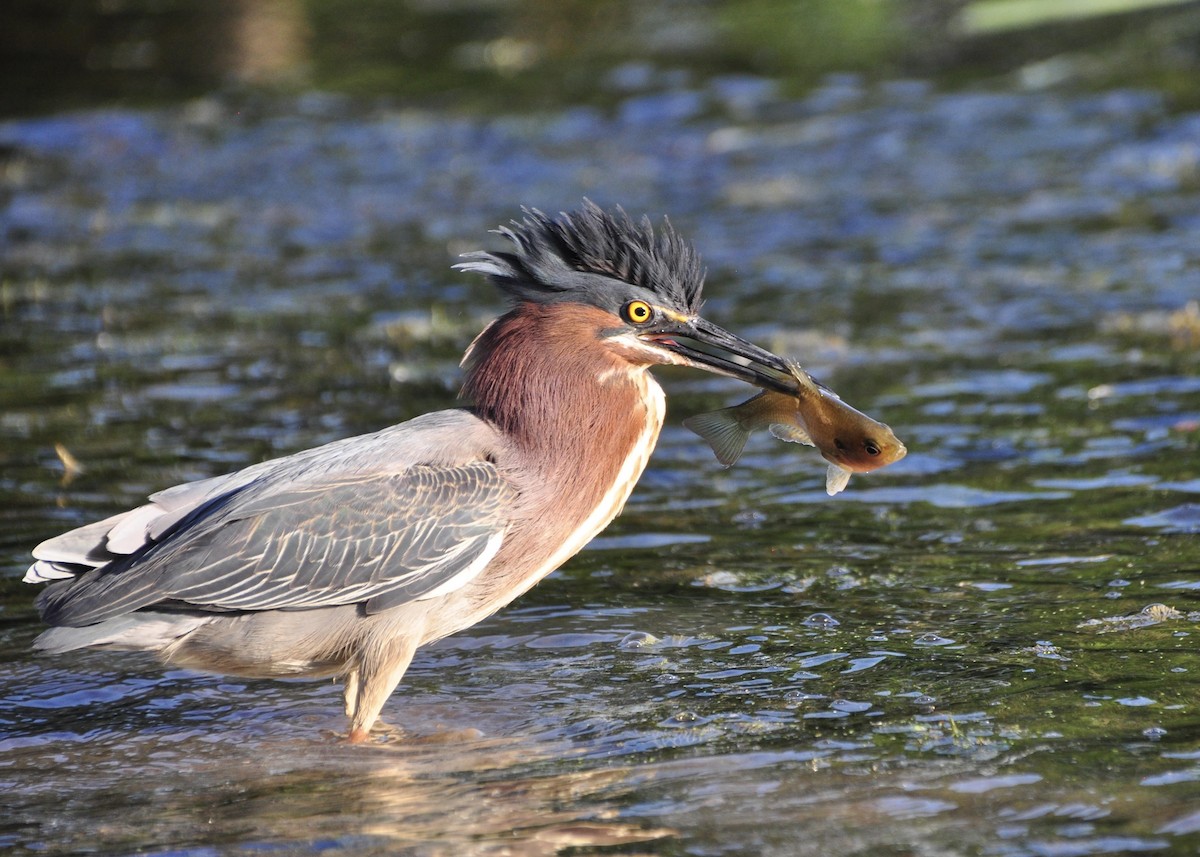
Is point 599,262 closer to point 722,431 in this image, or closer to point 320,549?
point 722,431

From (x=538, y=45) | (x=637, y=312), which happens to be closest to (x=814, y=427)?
(x=637, y=312)

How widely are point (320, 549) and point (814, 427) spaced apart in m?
2.07

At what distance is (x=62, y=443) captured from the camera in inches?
404

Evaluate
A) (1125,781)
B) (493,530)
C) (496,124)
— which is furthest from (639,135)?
(1125,781)

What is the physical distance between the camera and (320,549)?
674 centimetres

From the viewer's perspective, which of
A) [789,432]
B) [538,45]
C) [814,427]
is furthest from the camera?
[538,45]

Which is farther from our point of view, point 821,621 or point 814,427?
point 821,621

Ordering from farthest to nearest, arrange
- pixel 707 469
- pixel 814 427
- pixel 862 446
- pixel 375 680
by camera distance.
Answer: pixel 707 469 < pixel 814 427 < pixel 862 446 < pixel 375 680

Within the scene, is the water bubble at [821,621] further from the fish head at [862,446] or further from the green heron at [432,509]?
the green heron at [432,509]

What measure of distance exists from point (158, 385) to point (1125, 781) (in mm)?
7763

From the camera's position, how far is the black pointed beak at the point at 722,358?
688 centimetres

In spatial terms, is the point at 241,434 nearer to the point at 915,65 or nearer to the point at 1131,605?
the point at 1131,605

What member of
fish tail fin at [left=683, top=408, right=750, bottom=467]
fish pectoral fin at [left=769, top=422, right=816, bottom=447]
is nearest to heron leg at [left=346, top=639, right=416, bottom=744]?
fish tail fin at [left=683, top=408, right=750, bottom=467]

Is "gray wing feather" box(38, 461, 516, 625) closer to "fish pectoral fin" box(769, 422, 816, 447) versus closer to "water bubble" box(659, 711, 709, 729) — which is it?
"water bubble" box(659, 711, 709, 729)
